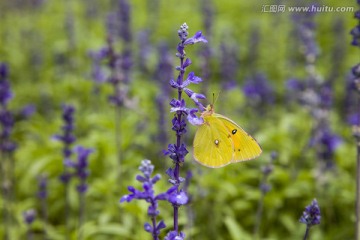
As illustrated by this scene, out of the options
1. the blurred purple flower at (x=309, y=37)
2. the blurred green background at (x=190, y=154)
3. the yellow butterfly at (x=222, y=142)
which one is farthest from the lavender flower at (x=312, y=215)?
the blurred purple flower at (x=309, y=37)

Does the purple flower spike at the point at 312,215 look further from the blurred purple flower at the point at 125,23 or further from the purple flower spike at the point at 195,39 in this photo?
the blurred purple flower at the point at 125,23

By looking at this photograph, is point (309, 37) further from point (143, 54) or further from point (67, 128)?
point (143, 54)

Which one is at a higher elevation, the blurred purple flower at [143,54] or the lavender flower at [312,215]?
the blurred purple flower at [143,54]

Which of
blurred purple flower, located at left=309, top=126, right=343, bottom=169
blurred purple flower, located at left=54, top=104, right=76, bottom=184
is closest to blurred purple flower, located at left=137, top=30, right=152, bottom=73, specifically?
blurred purple flower, located at left=309, top=126, right=343, bottom=169

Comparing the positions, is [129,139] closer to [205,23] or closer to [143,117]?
[143,117]

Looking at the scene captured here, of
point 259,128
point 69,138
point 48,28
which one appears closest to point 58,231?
point 69,138

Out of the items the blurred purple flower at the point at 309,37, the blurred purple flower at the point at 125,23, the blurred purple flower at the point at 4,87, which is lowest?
the blurred purple flower at the point at 4,87

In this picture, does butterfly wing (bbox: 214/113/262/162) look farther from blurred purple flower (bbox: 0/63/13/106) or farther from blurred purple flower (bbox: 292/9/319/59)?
blurred purple flower (bbox: 292/9/319/59)

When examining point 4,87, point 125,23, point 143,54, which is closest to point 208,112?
point 4,87
